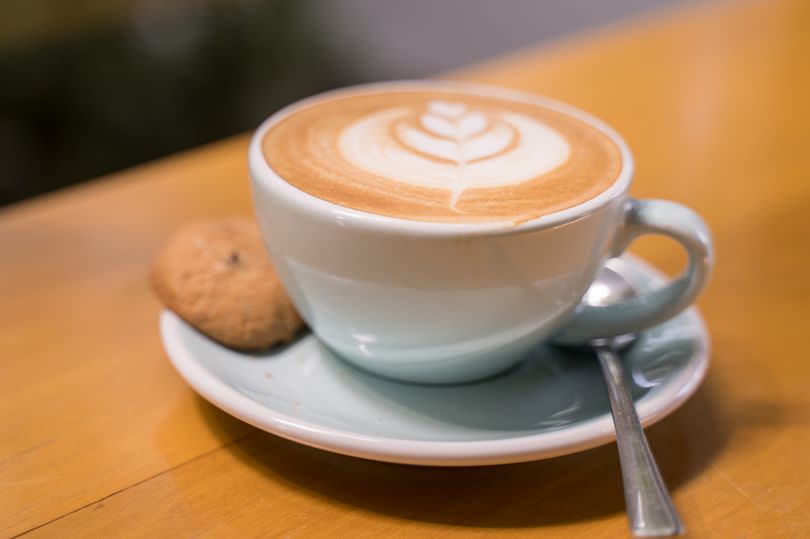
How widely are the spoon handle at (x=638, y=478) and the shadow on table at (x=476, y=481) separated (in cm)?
4

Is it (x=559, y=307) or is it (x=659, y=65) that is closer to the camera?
(x=559, y=307)

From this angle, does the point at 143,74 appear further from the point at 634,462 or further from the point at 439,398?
the point at 634,462

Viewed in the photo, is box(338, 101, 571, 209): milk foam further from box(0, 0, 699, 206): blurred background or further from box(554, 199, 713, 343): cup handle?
box(0, 0, 699, 206): blurred background

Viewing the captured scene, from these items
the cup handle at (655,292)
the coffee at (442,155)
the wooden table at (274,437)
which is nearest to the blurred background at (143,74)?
the wooden table at (274,437)

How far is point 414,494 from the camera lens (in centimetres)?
49

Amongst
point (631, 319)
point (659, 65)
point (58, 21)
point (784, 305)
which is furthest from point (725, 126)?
point (58, 21)

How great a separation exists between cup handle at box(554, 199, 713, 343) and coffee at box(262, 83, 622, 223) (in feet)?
0.13

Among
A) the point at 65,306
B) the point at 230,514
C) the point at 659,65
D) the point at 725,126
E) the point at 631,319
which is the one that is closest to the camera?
the point at 230,514

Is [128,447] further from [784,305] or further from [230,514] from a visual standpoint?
[784,305]

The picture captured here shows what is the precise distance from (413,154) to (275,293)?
15 centimetres

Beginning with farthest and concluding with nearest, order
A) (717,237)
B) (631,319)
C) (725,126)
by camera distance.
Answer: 1. (725,126)
2. (717,237)
3. (631,319)

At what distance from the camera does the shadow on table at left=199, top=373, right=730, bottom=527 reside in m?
0.48

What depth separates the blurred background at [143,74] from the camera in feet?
6.53

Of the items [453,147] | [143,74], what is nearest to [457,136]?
[453,147]
